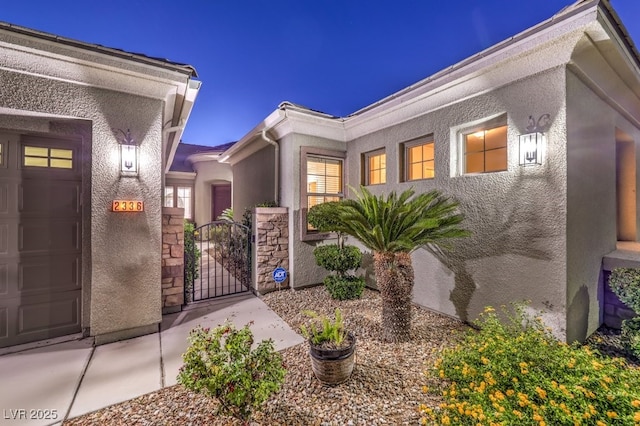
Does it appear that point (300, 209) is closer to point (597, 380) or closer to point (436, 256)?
point (436, 256)

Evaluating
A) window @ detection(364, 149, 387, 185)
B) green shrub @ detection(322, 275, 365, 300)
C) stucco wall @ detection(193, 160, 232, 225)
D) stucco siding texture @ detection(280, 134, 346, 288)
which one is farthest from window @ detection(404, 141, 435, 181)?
stucco wall @ detection(193, 160, 232, 225)

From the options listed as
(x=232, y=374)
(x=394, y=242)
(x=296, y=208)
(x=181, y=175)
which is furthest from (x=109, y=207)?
(x=181, y=175)

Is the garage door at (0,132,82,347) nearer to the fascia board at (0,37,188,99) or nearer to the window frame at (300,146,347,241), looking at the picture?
the fascia board at (0,37,188,99)

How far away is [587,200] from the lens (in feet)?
14.1

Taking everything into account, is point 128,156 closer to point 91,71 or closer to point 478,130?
point 91,71

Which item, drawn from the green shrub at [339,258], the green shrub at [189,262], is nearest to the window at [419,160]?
the green shrub at [339,258]

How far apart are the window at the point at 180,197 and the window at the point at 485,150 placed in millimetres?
14252

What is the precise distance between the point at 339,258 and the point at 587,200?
4390 millimetres

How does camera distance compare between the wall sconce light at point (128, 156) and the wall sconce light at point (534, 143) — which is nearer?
the wall sconce light at point (534, 143)

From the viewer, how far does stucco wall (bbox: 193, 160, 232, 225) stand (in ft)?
49.4

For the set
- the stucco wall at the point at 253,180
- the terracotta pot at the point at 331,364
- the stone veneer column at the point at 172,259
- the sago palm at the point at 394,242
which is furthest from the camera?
the stucco wall at the point at 253,180

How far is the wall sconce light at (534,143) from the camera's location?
156 inches

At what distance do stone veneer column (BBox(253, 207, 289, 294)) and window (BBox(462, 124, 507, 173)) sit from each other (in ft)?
14.0

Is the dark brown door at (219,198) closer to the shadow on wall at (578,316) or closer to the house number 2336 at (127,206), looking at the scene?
the house number 2336 at (127,206)
